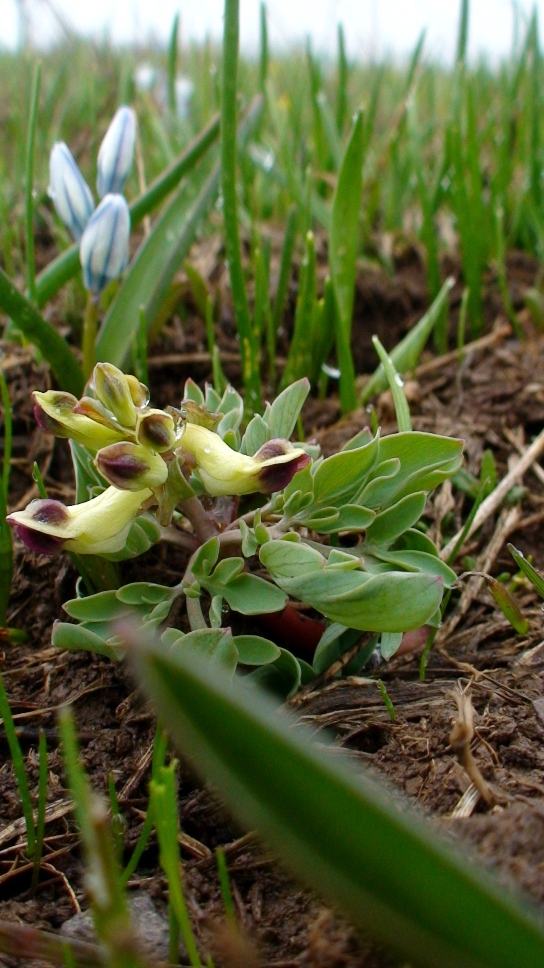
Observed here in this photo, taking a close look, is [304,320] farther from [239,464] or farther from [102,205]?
[239,464]

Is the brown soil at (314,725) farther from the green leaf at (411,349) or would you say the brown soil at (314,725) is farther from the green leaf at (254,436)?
the green leaf at (254,436)

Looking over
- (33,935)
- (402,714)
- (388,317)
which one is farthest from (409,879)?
(388,317)

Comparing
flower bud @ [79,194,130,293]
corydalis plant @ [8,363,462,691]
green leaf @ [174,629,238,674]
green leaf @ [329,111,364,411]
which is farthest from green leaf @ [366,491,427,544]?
flower bud @ [79,194,130,293]

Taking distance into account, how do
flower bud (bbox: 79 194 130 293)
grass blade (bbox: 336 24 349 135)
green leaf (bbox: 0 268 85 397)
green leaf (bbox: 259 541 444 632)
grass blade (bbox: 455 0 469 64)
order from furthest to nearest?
grass blade (bbox: 455 0 469 64) < grass blade (bbox: 336 24 349 135) < flower bud (bbox: 79 194 130 293) < green leaf (bbox: 0 268 85 397) < green leaf (bbox: 259 541 444 632)

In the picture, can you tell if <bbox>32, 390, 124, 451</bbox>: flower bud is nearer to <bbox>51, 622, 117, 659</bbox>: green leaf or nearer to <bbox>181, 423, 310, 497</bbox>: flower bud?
<bbox>181, 423, 310, 497</bbox>: flower bud

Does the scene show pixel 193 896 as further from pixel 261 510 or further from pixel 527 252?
pixel 527 252

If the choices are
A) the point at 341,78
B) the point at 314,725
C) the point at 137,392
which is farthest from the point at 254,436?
the point at 341,78

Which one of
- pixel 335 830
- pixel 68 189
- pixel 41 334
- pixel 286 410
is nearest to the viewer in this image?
pixel 335 830
